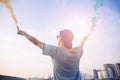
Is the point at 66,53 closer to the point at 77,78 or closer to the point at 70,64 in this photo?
the point at 70,64

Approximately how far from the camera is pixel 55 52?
283 centimetres

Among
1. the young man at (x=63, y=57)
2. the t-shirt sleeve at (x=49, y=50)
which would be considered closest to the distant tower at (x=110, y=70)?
the young man at (x=63, y=57)

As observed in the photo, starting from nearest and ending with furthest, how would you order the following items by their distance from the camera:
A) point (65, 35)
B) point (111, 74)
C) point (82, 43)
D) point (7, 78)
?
1. point (65, 35)
2. point (82, 43)
3. point (7, 78)
4. point (111, 74)

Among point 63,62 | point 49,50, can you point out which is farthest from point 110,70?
point 49,50

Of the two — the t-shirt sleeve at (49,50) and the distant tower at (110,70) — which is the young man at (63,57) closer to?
the t-shirt sleeve at (49,50)

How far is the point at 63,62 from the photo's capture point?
9.51 feet

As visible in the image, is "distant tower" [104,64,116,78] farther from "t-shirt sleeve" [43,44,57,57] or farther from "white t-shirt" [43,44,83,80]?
"t-shirt sleeve" [43,44,57,57]

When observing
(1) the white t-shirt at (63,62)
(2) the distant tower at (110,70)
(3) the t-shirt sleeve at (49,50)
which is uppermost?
(3) the t-shirt sleeve at (49,50)

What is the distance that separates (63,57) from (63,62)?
4.6 inches

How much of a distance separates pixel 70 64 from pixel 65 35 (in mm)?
769

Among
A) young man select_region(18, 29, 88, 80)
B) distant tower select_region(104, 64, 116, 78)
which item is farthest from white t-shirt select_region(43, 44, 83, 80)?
distant tower select_region(104, 64, 116, 78)

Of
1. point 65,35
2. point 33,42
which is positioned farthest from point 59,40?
point 33,42

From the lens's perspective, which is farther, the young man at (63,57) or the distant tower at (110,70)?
the distant tower at (110,70)

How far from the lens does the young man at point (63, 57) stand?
2.79 m
